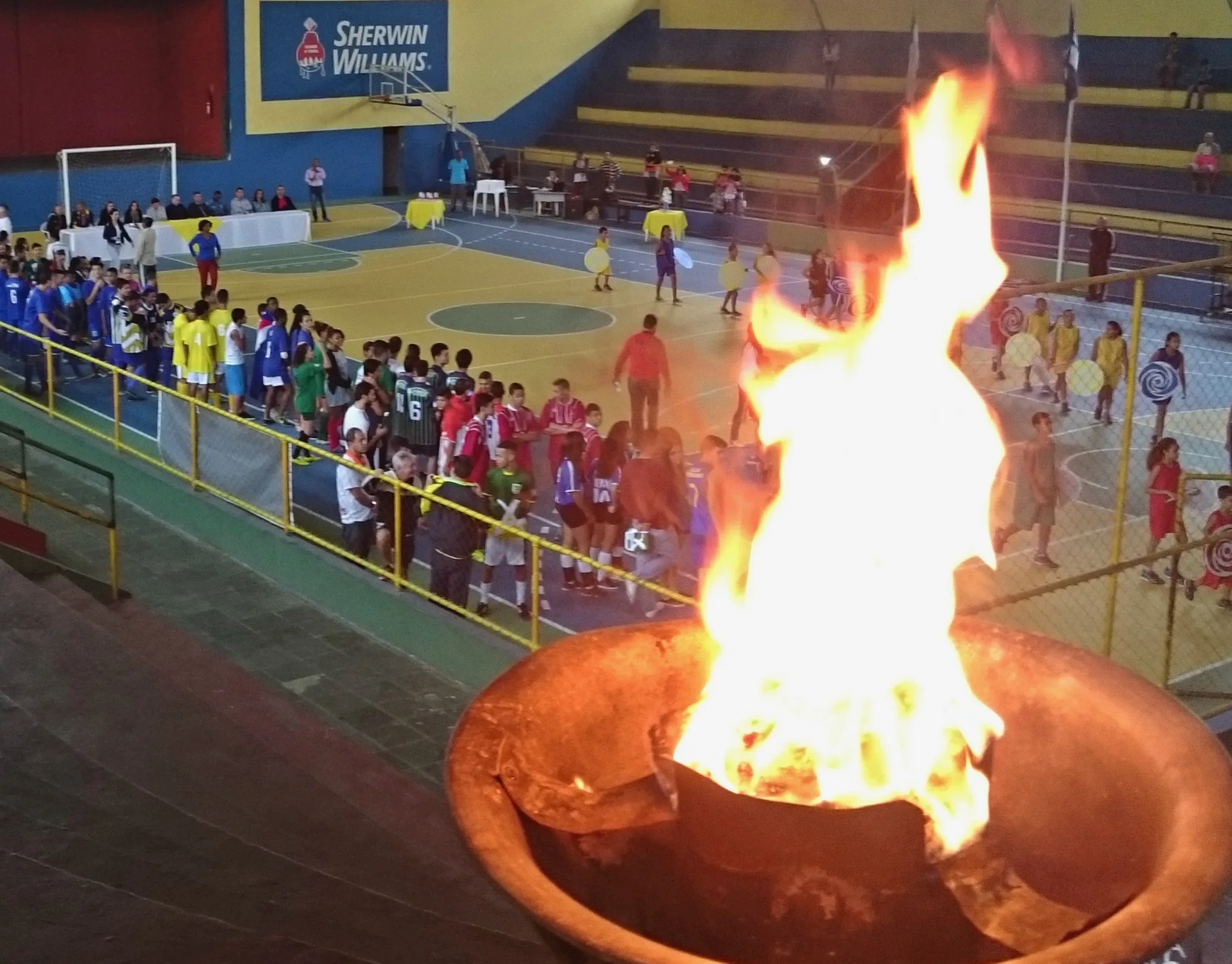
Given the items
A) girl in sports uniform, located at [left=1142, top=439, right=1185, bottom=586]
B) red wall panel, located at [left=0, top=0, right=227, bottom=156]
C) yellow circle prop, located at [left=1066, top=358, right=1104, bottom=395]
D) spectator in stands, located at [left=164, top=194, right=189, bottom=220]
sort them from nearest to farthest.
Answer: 1. girl in sports uniform, located at [left=1142, top=439, right=1185, bottom=586]
2. yellow circle prop, located at [left=1066, top=358, right=1104, bottom=395]
3. spectator in stands, located at [left=164, top=194, right=189, bottom=220]
4. red wall panel, located at [left=0, top=0, right=227, bottom=156]

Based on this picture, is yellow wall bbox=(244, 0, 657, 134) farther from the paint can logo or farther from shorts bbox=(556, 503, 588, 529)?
shorts bbox=(556, 503, 588, 529)

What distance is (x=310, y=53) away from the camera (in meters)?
38.8

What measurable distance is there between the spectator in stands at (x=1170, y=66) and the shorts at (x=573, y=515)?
1018 inches

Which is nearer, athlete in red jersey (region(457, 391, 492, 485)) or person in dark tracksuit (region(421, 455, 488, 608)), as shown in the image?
person in dark tracksuit (region(421, 455, 488, 608))

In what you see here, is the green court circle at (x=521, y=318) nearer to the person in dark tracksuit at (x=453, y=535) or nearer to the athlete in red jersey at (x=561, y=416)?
the athlete in red jersey at (x=561, y=416)

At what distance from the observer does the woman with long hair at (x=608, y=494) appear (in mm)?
13531

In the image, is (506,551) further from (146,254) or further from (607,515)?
(146,254)

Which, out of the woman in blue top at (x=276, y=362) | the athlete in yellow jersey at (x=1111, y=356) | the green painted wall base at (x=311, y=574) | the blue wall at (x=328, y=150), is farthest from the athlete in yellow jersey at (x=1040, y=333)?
the blue wall at (x=328, y=150)

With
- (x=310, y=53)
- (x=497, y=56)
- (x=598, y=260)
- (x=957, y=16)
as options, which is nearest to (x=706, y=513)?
(x=598, y=260)

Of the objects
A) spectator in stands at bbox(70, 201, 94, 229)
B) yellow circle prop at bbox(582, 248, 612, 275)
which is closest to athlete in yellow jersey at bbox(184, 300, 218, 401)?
yellow circle prop at bbox(582, 248, 612, 275)

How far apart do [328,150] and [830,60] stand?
1279 centimetres

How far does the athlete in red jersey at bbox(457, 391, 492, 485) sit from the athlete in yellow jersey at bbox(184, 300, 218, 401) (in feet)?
15.8

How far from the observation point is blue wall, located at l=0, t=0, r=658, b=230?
3444cm

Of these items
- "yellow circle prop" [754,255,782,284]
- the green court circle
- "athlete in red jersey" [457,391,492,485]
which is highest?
"yellow circle prop" [754,255,782,284]
